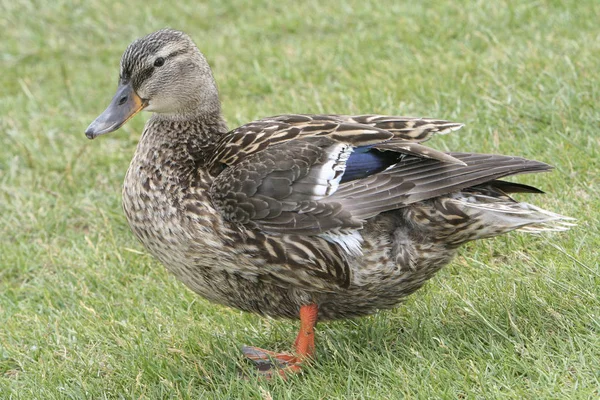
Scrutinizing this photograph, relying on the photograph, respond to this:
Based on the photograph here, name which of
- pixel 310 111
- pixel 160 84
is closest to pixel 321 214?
pixel 160 84

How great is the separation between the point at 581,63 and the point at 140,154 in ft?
10.8

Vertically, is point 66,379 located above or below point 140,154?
below

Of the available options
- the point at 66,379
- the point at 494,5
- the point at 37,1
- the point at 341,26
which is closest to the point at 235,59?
the point at 341,26

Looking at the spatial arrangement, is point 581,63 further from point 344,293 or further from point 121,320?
point 121,320

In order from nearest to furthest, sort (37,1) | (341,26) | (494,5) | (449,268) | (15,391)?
(15,391)
(449,268)
(494,5)
(341,26)
(37,1)

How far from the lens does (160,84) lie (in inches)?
180

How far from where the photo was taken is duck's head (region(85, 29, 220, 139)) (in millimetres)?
4520

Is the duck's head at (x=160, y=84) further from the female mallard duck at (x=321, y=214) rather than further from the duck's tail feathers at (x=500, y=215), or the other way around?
the duck's tail feathers at (x=500, y=215)

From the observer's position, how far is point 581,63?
6273 mm

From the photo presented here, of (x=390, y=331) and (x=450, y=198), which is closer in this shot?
(x=450, y=198)

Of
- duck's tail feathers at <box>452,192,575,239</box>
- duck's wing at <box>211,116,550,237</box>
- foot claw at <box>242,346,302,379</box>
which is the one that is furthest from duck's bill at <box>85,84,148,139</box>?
duck's tail feathers at <box>452,192,575,239</box>

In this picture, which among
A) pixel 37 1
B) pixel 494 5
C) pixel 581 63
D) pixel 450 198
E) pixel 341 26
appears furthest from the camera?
pixel 37 1

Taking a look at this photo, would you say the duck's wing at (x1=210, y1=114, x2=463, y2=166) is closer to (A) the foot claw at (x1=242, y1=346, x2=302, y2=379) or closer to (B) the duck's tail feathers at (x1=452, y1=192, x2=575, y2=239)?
(B) the duck's tail feathers at (x1=452, y1=192, x2=575, y2=239)

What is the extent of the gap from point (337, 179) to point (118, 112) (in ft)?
4.08
